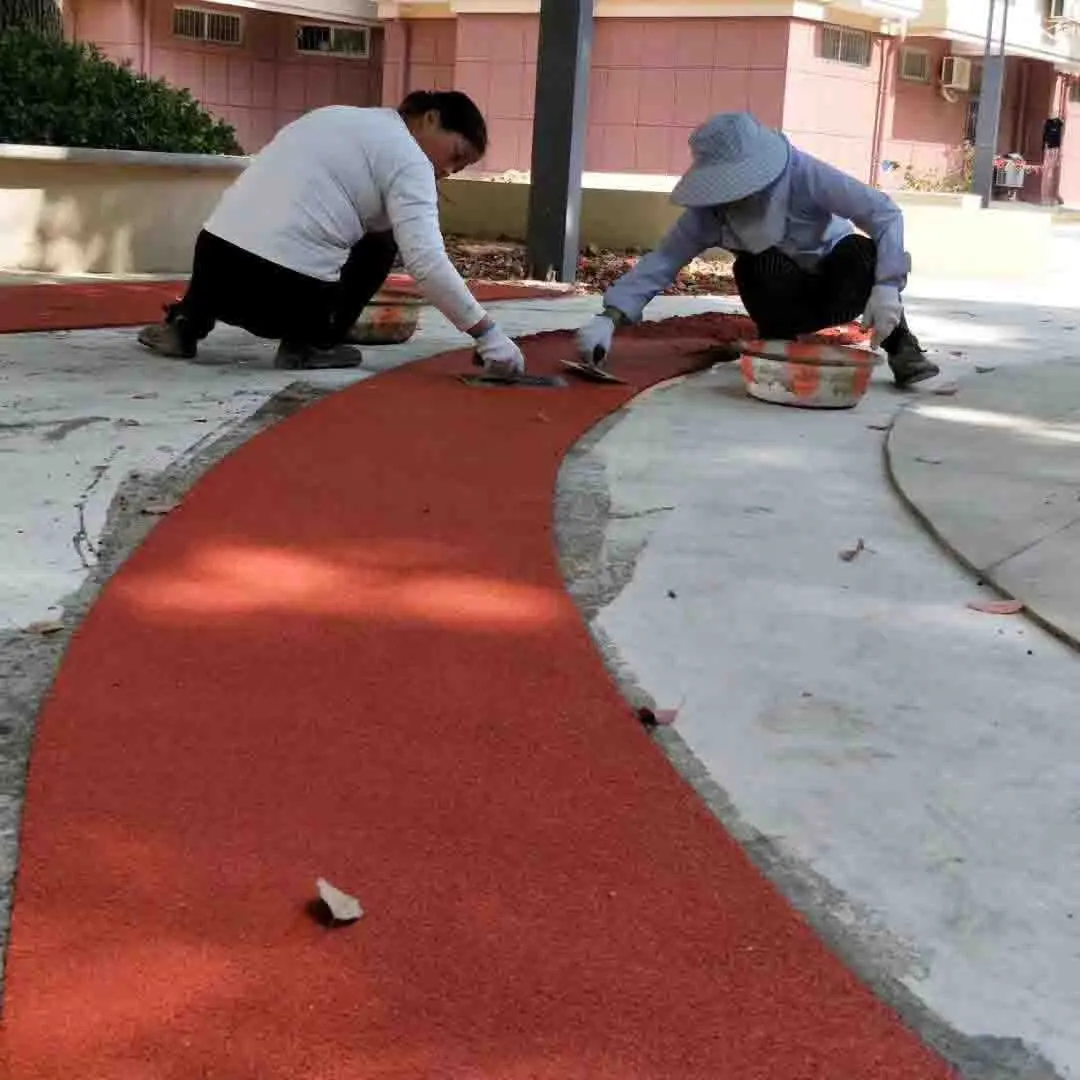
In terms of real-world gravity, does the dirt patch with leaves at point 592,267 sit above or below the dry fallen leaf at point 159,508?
above

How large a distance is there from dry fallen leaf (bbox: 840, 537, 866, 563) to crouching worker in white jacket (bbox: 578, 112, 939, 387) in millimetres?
1664

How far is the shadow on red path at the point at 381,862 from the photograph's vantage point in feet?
4.66

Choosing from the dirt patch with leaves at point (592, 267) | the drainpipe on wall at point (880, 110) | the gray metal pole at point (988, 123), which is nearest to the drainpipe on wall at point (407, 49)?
the drainpipe on wall at point (880, 110)

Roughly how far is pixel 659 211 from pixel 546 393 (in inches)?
230

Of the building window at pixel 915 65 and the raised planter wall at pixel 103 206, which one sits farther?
the building window at pixel 915 65

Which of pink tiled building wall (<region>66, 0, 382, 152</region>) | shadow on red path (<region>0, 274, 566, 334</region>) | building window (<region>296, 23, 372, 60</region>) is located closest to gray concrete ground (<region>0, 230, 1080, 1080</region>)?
shadow on red path (<region>0, 274, 566, 334</region>)

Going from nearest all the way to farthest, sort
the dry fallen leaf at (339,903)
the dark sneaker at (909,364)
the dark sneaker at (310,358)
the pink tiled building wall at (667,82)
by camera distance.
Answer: the dry fallen leaf at (339,903) → the dark sneaker at (310,358) → the dark sneaker at (909,364) → the pink tiled building wall at (667,82)

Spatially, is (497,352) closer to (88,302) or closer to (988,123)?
(88,302)

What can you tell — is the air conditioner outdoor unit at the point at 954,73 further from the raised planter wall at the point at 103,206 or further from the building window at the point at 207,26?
the raised planter wall at the point at 103,206

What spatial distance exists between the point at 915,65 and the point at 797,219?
15.1 m

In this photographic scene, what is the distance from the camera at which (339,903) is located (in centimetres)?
163

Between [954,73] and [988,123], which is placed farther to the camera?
[954,73]

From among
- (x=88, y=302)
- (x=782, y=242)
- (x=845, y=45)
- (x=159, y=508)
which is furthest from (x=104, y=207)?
(x=845, y=45)

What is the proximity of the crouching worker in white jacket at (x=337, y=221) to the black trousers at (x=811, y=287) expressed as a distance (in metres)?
0.93
